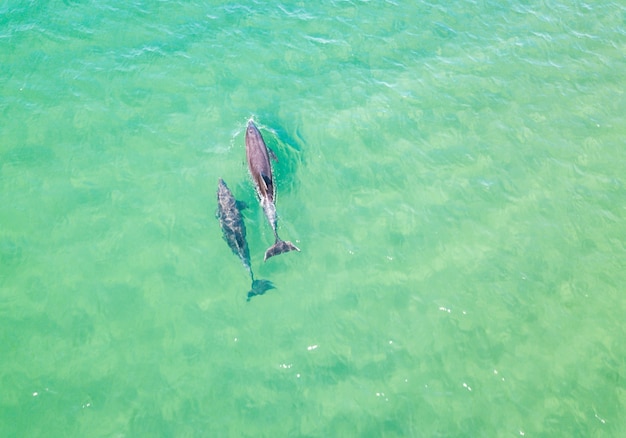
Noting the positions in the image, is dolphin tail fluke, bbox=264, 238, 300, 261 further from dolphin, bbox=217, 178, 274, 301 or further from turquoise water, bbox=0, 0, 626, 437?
dolphin, bbox=217, 178, 274, 301

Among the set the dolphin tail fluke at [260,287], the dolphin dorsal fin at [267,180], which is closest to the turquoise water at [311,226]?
the dolphin tail fluke at [260,287]

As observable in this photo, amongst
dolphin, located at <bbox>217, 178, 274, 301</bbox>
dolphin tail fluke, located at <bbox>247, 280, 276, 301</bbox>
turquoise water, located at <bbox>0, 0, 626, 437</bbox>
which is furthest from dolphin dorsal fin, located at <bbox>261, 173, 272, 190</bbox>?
dolphin tail fluke, located at <bbox>247, 280, 276, 301</bbox>

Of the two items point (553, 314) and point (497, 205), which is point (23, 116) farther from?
point (553, 314)

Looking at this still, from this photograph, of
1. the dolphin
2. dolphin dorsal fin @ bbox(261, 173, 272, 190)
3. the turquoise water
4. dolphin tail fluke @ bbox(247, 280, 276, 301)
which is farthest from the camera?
dolphin dorsal fin @ bbox(261, 173, 272, 190)

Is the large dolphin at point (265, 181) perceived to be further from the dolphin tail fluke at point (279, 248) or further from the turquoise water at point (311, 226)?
the turquoise water at point (311, 226)

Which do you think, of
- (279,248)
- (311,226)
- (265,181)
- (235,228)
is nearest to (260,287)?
(279,248)

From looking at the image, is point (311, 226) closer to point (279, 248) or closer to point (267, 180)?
point (279, 248)
